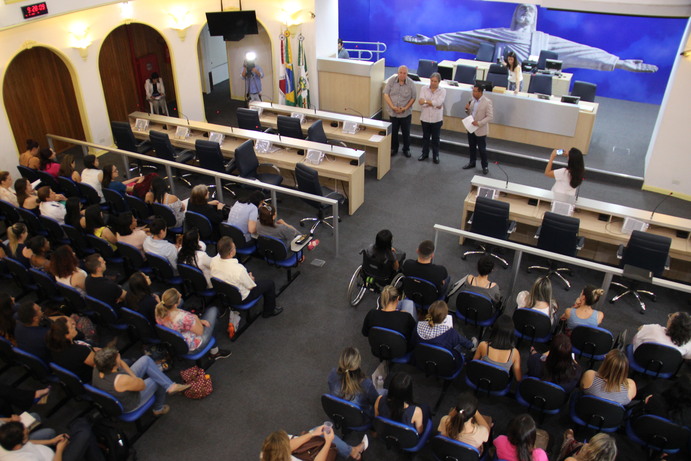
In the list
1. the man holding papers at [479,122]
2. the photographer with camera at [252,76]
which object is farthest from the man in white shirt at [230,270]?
the photographer with camera at [252,76]

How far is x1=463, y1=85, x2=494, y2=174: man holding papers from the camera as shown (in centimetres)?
863

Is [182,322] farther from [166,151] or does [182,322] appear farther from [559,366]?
[166,151]

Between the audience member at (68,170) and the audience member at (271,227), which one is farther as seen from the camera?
the audience member at (68,170)

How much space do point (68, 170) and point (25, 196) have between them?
889 millimetres

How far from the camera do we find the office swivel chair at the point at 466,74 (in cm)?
1164

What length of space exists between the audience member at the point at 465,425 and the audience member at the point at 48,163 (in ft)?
21.9

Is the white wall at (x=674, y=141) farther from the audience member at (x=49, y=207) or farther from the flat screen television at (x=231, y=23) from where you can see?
the audience member at (x=49, y=207)

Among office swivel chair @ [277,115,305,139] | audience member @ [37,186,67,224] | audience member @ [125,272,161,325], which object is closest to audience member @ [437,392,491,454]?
audience member @ [125,272,161,325]

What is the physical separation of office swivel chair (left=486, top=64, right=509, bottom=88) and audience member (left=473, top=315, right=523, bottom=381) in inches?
314

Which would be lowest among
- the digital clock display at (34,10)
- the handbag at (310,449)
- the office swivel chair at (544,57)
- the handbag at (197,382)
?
the handbag at (197,382)

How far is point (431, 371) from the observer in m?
4.66

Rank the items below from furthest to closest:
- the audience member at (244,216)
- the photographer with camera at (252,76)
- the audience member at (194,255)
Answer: the photographer with camera at (252,76) < the audience member at (244,216) < the audience member at (194,255)

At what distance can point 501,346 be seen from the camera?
4.34m

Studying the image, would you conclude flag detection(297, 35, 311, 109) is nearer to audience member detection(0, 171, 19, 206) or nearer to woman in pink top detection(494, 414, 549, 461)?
audience member detection(0, 171, 19, 206)
